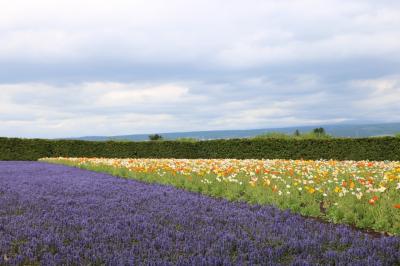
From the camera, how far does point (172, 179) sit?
39.3ft

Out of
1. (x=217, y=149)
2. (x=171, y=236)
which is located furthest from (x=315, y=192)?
(x=217, y=149)

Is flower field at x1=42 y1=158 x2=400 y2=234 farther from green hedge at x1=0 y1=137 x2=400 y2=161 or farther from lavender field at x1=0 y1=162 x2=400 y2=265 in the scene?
green hedge at x1=0 y1=137 x2=400 y2=161

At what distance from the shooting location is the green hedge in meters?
22.2

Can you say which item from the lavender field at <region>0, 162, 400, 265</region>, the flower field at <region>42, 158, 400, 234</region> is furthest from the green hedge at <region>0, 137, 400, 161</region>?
the lavender field at <region>0, 162, 400, 265</region>

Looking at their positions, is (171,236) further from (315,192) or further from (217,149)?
(217,149)

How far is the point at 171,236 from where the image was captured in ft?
17.6

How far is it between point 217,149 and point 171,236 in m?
21.2

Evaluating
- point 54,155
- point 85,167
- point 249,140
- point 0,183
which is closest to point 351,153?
point 249,140

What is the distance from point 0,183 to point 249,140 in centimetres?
1628

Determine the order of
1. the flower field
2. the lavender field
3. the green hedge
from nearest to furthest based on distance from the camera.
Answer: the lavender field < the flower field < the green hedge

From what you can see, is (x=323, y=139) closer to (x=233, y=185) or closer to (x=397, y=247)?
(x=233, y=185)

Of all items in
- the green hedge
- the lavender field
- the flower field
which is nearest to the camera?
the lavender field

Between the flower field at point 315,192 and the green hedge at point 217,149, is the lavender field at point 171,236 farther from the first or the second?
the green hedge at point 217,149

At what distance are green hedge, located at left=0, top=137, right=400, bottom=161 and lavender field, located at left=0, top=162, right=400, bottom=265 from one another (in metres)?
16.1
